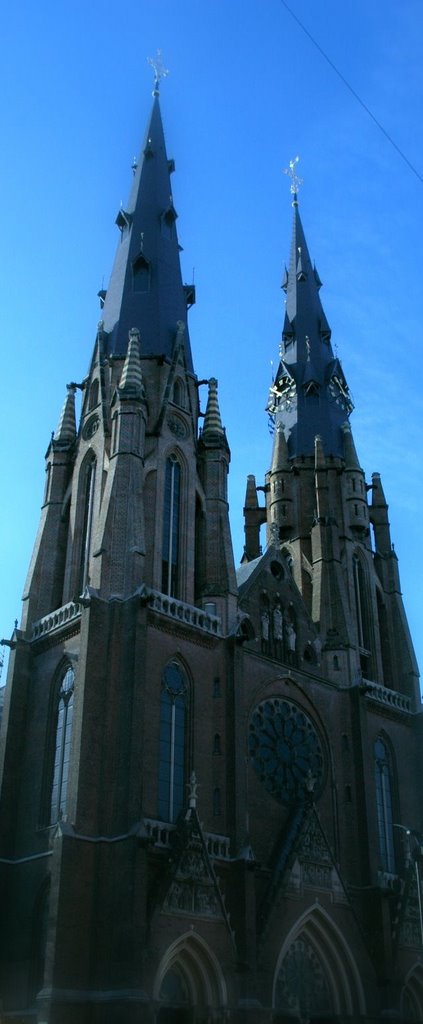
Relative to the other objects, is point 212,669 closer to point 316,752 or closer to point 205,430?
point 316,752

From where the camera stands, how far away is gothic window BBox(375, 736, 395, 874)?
38.8 meters

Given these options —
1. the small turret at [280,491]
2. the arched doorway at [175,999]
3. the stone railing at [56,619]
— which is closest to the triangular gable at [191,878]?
the arched doorway at [175,999]

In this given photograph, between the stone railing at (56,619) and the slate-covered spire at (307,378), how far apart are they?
59.9ft

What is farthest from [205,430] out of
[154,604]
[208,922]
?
[208,922]

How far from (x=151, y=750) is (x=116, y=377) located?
51.0 ft

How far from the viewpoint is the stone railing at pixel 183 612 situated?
3341 centimetres

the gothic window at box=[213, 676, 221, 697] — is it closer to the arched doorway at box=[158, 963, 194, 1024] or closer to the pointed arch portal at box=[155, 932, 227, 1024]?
the pointed arch portal at box=[155, 932, 227, 1024]

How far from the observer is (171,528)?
37.7m

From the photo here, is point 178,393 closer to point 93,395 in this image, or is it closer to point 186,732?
point 93,395

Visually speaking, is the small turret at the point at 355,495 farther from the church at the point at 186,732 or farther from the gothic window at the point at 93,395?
the gothic window at the point at 93,395

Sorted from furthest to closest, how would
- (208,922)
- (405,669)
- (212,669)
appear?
1. (405,669)
2. (212,669)
3. (208,922)

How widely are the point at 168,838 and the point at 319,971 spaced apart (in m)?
7.95

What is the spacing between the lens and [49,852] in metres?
30.0

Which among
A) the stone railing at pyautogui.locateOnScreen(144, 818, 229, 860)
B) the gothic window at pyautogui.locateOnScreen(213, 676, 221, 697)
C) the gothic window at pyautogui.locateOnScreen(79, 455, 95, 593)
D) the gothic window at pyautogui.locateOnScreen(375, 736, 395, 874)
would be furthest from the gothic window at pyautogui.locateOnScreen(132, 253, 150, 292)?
the stone railing at pyautogui.locateOnScreen(144, 818, 229, 860)
